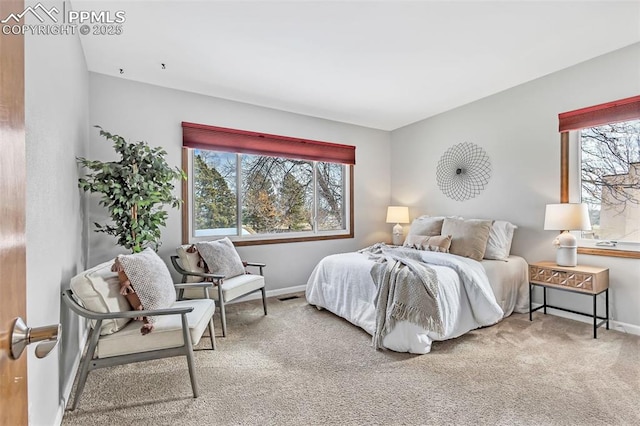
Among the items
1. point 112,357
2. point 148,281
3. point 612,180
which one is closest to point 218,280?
point 148,281

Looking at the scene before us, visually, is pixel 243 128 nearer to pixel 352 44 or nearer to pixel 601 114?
pixel 352 44

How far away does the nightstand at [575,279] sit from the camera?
9.14 feet

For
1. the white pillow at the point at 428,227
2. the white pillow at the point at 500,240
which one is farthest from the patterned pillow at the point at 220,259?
the white pillow at the point at 500,240

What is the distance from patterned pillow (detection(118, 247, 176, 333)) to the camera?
206 centimetres

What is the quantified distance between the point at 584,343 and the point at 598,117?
2.09 m

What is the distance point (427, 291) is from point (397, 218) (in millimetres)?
2502

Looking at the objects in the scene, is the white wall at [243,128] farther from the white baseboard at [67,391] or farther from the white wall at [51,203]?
the white baseboard at [67,391]

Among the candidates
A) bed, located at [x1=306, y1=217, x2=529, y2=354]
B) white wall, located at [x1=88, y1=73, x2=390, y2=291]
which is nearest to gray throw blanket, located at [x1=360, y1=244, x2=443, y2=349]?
bed, located at [x1=306, y1=217, x2=529, y2=354]

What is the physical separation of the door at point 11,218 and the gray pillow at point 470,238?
3530 millimetres

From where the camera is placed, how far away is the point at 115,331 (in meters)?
1.96

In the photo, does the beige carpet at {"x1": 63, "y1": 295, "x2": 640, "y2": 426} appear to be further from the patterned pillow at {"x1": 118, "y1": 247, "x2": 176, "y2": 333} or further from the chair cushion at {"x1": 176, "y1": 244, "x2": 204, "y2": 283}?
the chair cushion at {"x1": 176, "y1": 244, "x2": 204, "y2": 283}

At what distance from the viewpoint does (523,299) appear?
3.45m

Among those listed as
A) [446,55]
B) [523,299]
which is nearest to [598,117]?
[446,55]

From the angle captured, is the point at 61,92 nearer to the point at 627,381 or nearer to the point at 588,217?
the point at 627,381
